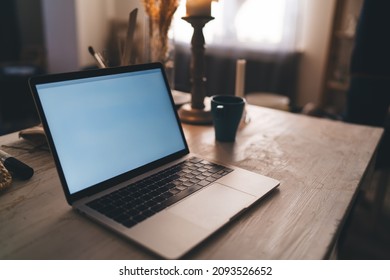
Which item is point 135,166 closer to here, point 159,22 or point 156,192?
point 156,192

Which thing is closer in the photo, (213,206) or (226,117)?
(213,206)

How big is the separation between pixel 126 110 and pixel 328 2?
8.80 feet

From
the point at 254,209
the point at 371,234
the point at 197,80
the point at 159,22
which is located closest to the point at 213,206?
the point at 254,209

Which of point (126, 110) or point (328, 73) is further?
point (328, 73)

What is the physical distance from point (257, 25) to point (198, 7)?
2226 millimetres

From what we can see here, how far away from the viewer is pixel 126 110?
2.48 feet

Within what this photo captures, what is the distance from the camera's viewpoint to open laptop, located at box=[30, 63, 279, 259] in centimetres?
58

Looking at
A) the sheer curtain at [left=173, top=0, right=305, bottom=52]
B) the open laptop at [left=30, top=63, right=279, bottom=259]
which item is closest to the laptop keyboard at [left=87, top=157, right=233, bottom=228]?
the open laptop at [left=30, top=63, right=279, bottom=259]

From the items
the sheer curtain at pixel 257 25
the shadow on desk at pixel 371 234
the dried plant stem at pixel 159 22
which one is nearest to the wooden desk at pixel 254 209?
the dried plant stem at pixel 159 22

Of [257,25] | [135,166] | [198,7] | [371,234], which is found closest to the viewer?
[135,166]

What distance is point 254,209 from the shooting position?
66 centimetres
